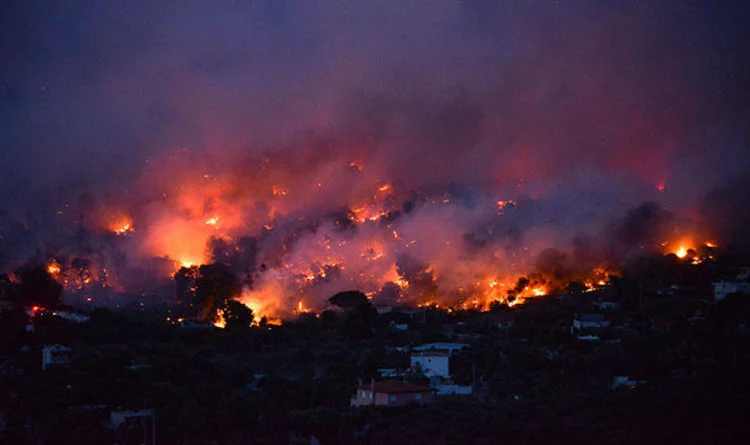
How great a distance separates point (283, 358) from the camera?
1307 inches

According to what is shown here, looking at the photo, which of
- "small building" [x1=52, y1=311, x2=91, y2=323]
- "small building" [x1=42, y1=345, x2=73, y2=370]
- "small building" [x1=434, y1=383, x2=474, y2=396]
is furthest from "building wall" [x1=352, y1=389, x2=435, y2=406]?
"small building" [x1=52, y1=311, x2=91, y2=323]

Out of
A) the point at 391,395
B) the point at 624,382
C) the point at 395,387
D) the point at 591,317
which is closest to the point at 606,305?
the point at 591,317

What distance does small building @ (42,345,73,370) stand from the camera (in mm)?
30109

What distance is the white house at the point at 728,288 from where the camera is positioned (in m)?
41.5

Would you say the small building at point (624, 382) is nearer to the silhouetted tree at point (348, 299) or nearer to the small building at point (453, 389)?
the small building at point (453, 389)

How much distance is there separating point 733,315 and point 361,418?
1718 centimetres

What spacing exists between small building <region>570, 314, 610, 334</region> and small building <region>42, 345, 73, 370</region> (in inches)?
655

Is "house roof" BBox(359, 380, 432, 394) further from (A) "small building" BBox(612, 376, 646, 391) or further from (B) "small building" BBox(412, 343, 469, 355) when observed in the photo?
(B) "small building" BBox(412, 343, 469, 355)

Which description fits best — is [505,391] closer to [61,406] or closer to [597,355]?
[597,355]

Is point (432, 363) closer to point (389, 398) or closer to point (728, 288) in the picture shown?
point (389, 398)

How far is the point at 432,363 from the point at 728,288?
16051 millimetres

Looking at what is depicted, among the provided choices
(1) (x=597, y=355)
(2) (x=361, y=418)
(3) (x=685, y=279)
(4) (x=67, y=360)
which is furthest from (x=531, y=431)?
(3) (x=685, y=279)

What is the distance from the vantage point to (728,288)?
139 feet

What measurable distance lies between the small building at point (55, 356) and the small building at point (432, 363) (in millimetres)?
10139
